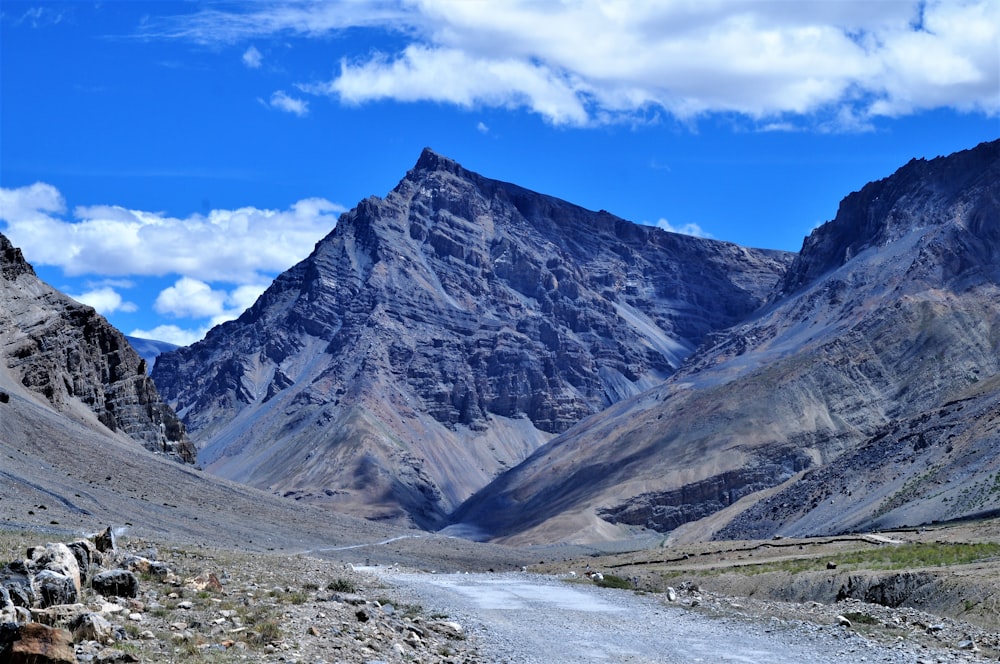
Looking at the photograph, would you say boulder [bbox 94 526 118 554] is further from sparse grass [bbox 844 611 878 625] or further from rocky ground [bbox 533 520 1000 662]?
sparse grass [bbox 844 611 878 625]

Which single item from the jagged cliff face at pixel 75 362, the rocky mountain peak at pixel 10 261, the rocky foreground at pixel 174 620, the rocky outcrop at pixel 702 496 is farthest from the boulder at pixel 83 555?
the rocky outcrop at pixel 702 496

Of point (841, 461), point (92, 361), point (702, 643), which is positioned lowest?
point (702, 643)

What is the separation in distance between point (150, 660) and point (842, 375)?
189 meters

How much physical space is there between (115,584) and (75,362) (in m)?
A: 116

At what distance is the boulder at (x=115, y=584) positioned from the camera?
74.1 ft

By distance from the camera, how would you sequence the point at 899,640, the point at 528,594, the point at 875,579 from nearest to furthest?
1. the point at 899,640
2. the point at 875,579
3. the point at 528,594

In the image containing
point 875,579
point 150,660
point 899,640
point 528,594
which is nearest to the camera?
point 150,660

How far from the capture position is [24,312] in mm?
131875

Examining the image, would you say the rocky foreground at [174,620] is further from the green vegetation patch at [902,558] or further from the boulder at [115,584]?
the green vegetation patch at [902,558]

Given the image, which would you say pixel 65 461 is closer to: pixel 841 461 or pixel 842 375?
pixel 841 461

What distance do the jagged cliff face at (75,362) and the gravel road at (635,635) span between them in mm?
88184

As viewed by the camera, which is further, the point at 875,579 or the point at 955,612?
the point at 875,579

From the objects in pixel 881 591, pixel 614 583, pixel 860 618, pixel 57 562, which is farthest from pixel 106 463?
pixel 57 562

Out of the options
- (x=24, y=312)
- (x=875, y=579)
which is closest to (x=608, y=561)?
(x=875, y=579)
